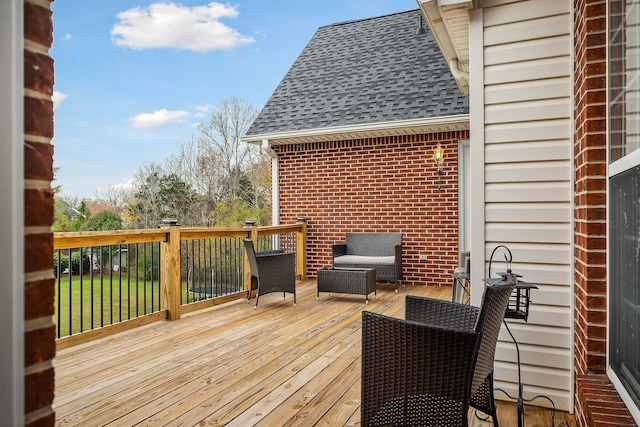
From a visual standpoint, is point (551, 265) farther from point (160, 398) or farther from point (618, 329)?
point (160, 398)

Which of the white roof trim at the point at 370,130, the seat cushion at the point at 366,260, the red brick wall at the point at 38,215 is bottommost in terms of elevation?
the seat cushion at the point at 366,260

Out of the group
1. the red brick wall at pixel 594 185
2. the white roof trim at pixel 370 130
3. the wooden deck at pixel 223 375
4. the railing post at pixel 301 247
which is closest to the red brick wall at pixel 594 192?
the red brick wall at pixel 594 185

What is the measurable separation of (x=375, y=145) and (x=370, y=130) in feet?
1.75

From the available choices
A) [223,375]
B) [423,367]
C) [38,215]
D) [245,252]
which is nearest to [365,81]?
[245,252]

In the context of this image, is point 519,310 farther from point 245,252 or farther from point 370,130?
point 370,130

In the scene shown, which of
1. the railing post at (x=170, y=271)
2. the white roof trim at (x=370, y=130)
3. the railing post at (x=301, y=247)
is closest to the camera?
the railing post at (x=170, y=271)

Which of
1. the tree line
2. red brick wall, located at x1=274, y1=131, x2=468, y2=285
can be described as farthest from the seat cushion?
the tree line

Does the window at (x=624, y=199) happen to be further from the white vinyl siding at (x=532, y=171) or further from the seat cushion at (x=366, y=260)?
the seat cushion at (x=366, y=260)

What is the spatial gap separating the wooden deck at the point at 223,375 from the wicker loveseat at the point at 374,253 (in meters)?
1.72

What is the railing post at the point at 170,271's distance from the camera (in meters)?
4.75

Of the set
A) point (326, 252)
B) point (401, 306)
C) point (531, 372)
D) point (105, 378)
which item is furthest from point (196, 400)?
point (326, 252)

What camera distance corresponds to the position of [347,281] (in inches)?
229

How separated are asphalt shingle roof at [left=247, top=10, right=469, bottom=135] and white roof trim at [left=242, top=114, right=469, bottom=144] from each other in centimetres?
9

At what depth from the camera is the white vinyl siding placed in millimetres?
2574
